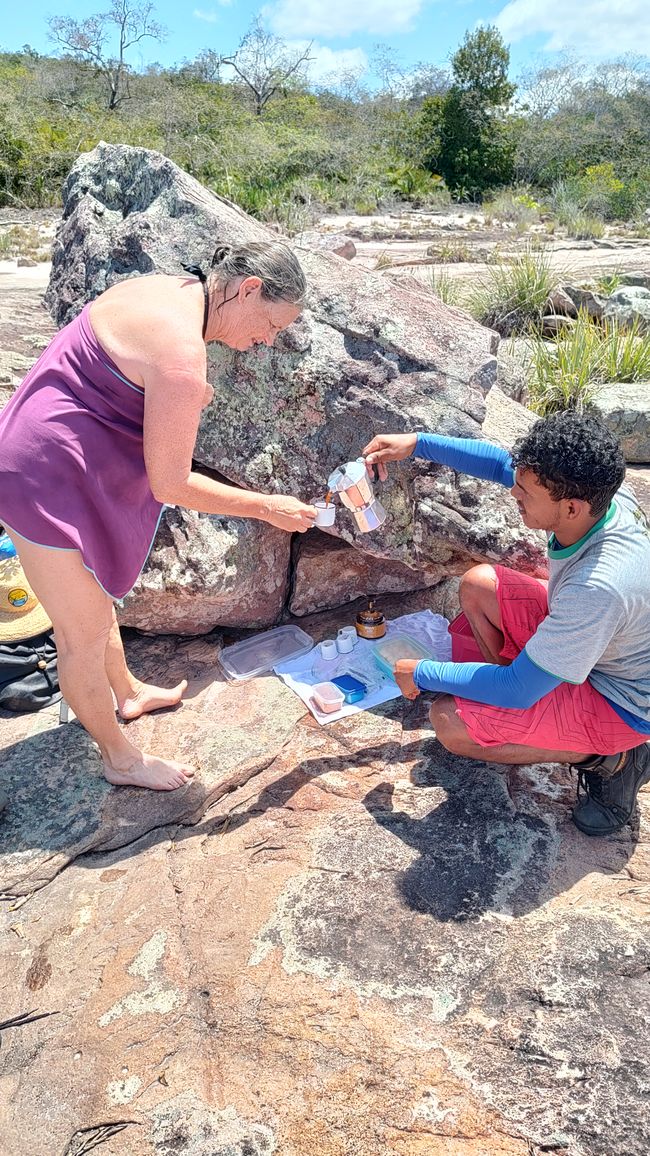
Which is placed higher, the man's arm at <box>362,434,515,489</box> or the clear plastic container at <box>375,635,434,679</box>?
the man's arm at <box>362,434,515,489</box>

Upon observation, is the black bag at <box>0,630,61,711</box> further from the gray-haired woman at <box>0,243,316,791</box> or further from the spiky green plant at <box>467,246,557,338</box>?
the spiky green plant at <box>467,246,557,338</box>

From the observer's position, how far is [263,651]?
312 centimetres

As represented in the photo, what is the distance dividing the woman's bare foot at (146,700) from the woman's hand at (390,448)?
1030mm

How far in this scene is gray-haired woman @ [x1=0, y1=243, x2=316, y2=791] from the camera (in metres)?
1.85

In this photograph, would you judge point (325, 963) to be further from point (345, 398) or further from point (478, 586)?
point (345, 398)

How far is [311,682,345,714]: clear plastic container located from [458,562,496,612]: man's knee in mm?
570

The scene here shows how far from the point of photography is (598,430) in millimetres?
1856

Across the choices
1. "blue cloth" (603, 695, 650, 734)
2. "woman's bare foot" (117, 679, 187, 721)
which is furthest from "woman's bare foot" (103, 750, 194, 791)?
"blue cloth" (603, 695, 650, 734)

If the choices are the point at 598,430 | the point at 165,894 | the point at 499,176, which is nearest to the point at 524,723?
the point at 598,430

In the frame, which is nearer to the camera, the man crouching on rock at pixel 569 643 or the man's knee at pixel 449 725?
the man crouching on rock at pixel 569 643

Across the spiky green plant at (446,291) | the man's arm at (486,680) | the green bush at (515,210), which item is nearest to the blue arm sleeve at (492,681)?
the man's arm at (486,680)

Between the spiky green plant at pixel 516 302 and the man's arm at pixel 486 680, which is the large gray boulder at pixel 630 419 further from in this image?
the man's arm at pixel 486 680

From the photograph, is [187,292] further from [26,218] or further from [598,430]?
[26,218]

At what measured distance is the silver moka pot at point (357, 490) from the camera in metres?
2.50
